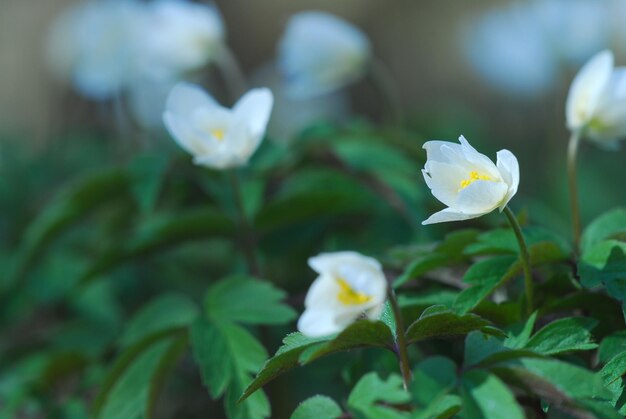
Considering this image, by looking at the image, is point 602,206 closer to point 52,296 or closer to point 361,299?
point 52,296

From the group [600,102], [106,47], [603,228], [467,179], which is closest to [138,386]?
[467,179]

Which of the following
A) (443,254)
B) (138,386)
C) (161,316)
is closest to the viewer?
(443,254)

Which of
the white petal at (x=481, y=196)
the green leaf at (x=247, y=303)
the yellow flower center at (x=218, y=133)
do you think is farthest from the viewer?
the yellow flower center at (x=218, y=133)

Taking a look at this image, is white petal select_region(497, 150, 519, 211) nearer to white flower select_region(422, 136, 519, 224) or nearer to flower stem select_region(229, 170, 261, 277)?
white flower select_region(422, 136, 519, 224)

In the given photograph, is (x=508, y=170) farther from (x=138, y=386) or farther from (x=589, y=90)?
(x=138, y=386)

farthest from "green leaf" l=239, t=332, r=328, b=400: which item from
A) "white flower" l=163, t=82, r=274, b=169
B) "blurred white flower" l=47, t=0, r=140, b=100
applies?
"blurred white flower" l=47, t=0, r=140, b=100

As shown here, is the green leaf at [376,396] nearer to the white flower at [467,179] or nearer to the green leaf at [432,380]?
the green leaf at [432,380]

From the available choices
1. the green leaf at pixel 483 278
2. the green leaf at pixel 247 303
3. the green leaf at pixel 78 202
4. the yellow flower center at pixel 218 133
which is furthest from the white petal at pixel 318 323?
the green leaf at pixel 78 202
